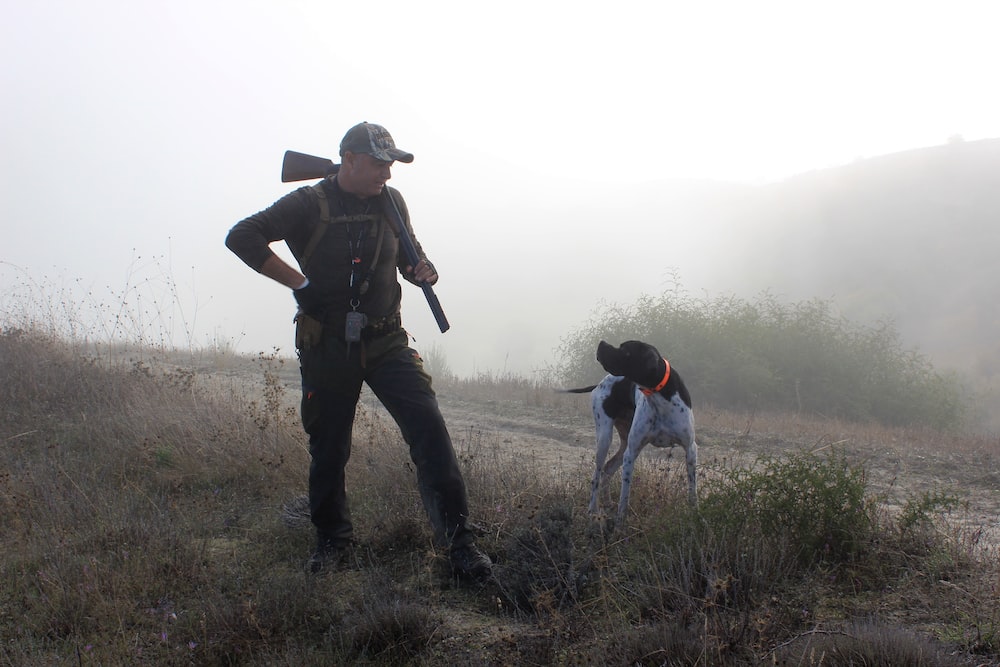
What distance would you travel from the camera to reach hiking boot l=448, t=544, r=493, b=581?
4168 millimetres

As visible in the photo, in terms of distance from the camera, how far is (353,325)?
4.28 meters

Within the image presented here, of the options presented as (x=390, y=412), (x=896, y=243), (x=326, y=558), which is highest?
(x=896, y=243)

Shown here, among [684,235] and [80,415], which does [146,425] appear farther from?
[684,235]

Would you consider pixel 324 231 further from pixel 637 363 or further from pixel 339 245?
pixel 637 363

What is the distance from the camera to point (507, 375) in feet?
51.6

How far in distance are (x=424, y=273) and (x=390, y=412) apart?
Result: 2.82 ft

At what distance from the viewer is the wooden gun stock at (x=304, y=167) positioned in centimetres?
475

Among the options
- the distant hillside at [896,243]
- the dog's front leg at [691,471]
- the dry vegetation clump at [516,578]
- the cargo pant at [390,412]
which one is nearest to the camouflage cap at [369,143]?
the cargo pant at [390,412]

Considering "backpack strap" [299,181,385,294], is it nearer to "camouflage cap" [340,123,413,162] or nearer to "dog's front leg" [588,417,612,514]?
"camouflage cap" [340,123,413,162]

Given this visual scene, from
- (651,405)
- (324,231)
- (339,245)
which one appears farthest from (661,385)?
(324,231)

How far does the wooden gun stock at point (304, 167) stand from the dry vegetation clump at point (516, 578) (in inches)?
87.8

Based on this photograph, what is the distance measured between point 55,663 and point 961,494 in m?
6.50

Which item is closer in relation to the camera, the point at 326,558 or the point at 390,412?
the point at 390,412

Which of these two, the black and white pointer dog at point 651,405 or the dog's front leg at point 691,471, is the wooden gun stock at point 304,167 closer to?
the black and white pointer dog at point 651,405
